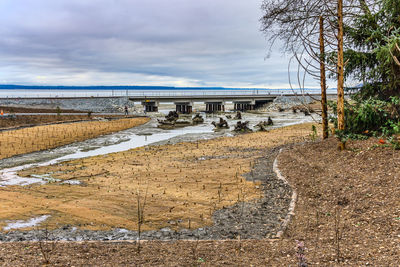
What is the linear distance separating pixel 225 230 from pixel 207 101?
7587 centimetres

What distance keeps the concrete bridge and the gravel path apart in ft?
196

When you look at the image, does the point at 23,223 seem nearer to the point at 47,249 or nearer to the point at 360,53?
the point at 47,249

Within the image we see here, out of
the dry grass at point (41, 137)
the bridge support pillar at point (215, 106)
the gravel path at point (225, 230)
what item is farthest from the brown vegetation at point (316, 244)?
the bridge support pillar at point (215, 106)

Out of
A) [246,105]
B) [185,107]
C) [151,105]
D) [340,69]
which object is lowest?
[185,107]

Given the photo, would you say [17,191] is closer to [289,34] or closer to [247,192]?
[247,192]

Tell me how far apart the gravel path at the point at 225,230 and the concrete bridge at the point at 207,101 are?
59722 millimetres

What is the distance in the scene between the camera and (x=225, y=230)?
7.25m

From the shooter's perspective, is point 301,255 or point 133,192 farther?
point 133,192

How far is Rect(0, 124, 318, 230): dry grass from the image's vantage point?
8117mm

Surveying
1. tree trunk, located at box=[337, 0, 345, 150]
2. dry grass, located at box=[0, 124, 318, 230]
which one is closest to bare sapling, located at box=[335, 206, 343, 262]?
dry grass, located at box=[0, 124, 318, 230]

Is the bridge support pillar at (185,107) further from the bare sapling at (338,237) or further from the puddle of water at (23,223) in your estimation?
the bare sapling at (338,237)

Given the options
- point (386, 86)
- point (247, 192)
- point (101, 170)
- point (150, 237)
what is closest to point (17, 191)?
point (101, 170)

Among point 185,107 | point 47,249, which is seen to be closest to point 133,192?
point 47,249

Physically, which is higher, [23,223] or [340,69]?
[340,69]
